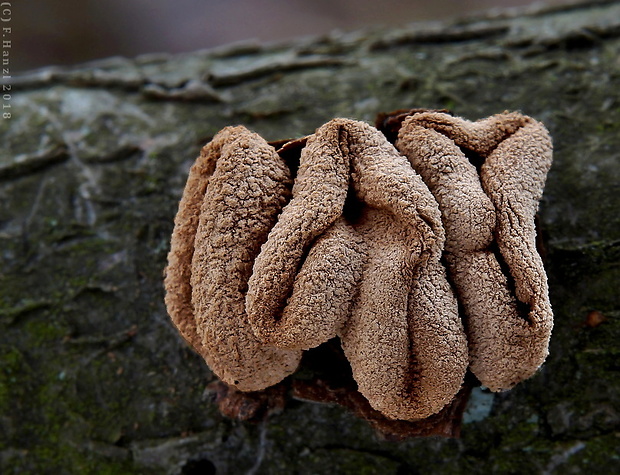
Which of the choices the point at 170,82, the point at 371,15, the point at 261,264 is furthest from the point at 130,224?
the point at 371,15

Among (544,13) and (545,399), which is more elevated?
(544,13)

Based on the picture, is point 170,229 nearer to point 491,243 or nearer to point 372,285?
point 372,285

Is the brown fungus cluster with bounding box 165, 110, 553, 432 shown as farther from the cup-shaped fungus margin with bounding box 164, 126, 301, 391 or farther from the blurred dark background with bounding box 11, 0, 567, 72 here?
the blurred dark background with bounding box 11, 0, 567, 72

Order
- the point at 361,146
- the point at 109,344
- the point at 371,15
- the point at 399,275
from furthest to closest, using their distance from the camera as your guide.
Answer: the point at 371,15, the point at 109,344, the point at 361,146, the point at 399,275

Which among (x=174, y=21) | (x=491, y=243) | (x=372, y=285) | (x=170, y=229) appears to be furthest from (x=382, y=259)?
(x=174, y=21)

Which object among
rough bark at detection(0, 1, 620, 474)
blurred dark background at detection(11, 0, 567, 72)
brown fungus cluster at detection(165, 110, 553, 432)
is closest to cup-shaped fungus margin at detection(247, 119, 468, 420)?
brown fungus cluster at detection(165, 110, 553, 432)

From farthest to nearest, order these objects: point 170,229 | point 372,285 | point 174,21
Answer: point 174,21
point 170,229
point 372,285

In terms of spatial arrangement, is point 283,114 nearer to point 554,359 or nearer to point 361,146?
point 361,146

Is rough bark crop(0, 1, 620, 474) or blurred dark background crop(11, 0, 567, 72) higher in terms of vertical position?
blurred dark background crop(11, 0, 567, 72)
